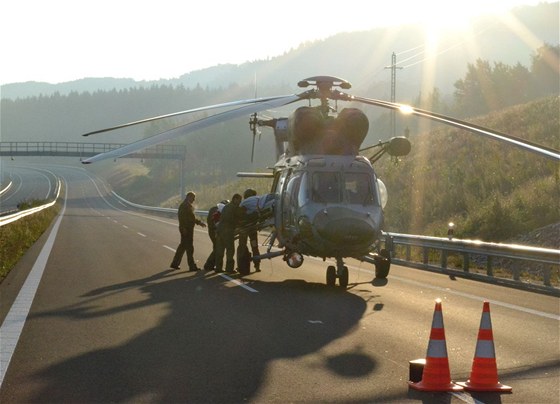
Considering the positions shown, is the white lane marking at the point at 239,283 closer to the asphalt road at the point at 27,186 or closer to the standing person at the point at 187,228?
the standing person at the point at 187,228

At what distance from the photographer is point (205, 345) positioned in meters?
10.4

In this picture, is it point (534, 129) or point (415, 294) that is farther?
point (534, 129)

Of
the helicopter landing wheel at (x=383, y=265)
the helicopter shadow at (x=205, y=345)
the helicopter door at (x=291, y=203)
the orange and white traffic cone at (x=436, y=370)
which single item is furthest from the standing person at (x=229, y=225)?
the orange and white traffic cone at (x=436, y=370)

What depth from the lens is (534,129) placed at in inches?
1897

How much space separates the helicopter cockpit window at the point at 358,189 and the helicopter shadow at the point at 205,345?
166cm

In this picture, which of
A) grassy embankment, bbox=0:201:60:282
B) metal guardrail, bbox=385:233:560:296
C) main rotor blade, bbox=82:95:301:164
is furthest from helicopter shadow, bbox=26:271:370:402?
grassy embankment, bbox=0:201:60:282

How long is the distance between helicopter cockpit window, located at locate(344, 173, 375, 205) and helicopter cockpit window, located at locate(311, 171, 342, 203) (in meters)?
0.16

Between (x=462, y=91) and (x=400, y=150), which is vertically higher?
(x=462, y=91)

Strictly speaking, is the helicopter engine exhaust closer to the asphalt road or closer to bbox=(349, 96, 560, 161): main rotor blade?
bbox=(349, 96, 560, 161): main rotor blade

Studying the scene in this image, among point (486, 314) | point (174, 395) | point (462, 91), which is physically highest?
point (462, 91)

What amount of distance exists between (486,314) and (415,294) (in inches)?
313

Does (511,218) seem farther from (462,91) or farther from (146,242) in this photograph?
(462,91)

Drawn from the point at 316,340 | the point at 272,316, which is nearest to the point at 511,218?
the point at 272,316

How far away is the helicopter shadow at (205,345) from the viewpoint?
8.06m
